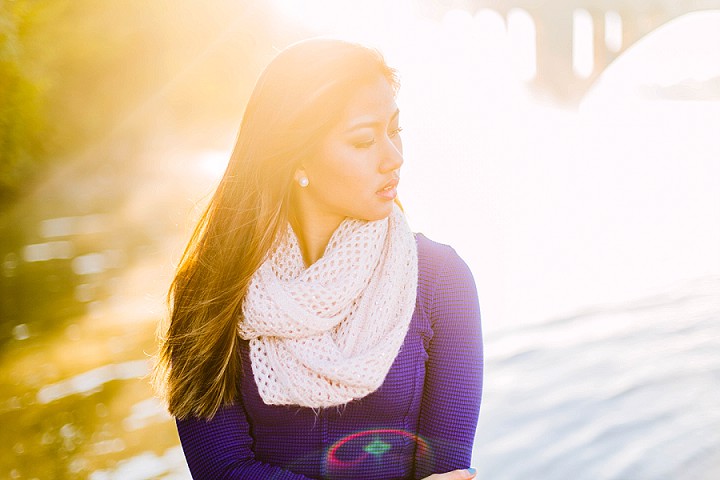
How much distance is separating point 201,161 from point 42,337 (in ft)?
53.6

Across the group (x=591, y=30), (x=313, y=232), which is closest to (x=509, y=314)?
(x=313, y=232)

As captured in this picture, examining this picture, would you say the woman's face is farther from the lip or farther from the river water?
the river water

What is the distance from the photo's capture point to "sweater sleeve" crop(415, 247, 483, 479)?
1.50 meters

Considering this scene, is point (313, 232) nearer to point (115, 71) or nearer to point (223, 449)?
point (223, 449)

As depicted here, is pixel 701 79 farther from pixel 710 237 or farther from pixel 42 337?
pixel 42 337

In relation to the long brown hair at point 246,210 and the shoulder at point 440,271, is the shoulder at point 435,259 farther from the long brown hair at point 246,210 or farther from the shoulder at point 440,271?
the long brown hair at point 246,210

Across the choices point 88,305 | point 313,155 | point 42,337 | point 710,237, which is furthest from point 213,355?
point 710,237

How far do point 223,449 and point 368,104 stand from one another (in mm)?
715

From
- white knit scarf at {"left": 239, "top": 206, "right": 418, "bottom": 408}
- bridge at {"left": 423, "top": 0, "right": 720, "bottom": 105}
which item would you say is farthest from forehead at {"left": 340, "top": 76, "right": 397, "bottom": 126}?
bridge at {"left": 423, "top": 0, "right": 720, "bottom": 105}

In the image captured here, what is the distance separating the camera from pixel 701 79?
70688mm

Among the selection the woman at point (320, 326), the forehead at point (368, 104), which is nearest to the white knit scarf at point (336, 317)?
the woman at point (320, 326)

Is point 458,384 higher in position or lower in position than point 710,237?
higher

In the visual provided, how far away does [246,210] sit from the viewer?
1.57 metres

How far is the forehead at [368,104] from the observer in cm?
143
